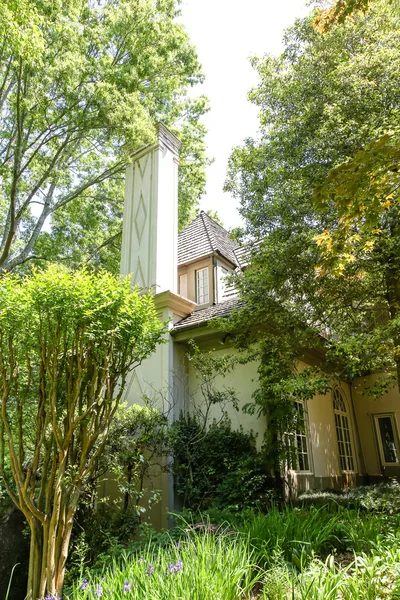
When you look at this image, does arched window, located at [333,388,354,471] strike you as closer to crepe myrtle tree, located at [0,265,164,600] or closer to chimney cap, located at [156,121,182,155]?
chimney cap, located at [156,121,182,155]

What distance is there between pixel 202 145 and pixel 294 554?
48.0 ft

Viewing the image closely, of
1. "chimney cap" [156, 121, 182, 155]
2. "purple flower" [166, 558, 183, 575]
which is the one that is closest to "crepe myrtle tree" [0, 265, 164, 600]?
"purple flower" [166, 558, 183, 575]

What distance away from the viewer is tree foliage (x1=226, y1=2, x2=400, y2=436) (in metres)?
7.64

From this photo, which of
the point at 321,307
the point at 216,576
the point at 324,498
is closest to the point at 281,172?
the point at 321,307

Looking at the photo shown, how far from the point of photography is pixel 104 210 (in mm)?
17094

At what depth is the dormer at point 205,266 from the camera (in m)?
12.0

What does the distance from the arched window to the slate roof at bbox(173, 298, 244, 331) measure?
18.2 feet

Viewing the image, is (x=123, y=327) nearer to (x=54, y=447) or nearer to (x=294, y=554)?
(x=54, y=447)

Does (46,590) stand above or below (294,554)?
below

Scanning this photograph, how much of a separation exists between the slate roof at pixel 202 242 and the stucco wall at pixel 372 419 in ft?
20.1

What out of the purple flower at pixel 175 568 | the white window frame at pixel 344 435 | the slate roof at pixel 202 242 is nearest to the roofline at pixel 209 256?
the slate roof at pixel 202 242

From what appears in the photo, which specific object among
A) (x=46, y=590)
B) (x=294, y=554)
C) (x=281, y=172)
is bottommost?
(x=46, y=590)

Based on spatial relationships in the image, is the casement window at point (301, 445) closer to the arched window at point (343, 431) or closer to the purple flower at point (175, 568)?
the arched window at point (343, 431)

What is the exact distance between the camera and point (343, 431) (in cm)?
1330
